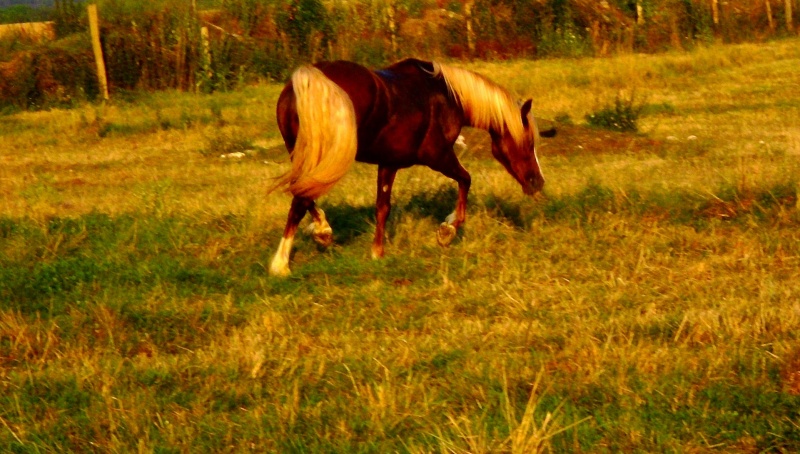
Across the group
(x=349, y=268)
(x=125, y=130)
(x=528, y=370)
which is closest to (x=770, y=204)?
(x=349, y=268)

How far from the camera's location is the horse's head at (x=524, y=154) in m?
8.18

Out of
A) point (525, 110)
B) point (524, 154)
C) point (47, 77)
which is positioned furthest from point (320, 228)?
point (47, 77)

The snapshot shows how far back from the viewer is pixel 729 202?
8.12 m


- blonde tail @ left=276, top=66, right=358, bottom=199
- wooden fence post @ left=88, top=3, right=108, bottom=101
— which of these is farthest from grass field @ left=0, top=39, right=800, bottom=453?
wooden fence post @ left=88, top=3, right=108, bottom=101

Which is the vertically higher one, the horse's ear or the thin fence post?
the horse's ear

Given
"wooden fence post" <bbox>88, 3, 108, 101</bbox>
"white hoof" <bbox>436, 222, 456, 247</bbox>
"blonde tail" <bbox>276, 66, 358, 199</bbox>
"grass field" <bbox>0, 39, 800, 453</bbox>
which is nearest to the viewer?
"grass field" <bbox>0, 39, 800, 453</bbox>

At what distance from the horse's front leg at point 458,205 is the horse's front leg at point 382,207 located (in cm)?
39

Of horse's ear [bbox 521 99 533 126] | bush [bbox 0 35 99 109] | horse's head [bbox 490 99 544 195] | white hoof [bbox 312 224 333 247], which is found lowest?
bush [bbox 0 35 99 109]

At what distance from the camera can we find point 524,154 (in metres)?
8.21

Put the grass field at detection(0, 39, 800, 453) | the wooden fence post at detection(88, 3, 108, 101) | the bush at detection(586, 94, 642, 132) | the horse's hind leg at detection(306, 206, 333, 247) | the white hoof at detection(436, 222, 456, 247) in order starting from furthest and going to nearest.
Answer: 1. the wooden fence post at detection(88, 3, 108, 101)
2. the bush at detection(586, 94, 642, 132)
3. the white hoof at detection(436, 222, 456, 247)
4. the horse's hind leg at detection(306, 206, 333, 247)
5. the grass field at detection(0, 39, 800, 453)

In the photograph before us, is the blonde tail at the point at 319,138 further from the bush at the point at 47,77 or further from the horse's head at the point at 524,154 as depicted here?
the bush at the point at 47,77

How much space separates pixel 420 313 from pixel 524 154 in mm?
2669

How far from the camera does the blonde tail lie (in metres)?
6.41

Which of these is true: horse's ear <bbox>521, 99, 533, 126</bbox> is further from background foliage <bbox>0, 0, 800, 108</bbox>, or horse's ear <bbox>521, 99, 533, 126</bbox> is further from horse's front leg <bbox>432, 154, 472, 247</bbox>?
background foliage <bbox>0, 0, 800, 108</bbox>
